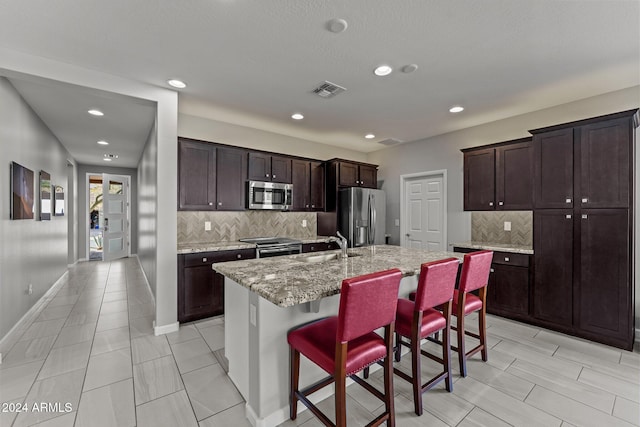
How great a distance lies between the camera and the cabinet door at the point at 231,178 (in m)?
3.93

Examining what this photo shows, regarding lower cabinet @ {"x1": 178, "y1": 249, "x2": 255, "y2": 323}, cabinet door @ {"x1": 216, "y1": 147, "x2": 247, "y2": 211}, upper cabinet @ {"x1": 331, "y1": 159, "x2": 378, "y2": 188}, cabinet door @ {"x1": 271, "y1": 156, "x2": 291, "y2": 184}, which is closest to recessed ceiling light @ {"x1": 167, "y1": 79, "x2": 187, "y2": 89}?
cabinet door @ {"x1": 216, "y1": 147, "x2": 247, "y2": 211}

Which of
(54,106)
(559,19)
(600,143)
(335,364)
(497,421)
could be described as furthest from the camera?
(54,106)

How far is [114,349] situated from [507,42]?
4.54 meters

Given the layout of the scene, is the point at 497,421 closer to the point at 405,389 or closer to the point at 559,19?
the point at 405,389

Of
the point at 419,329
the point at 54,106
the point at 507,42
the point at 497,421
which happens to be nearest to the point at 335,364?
the point at 419,329

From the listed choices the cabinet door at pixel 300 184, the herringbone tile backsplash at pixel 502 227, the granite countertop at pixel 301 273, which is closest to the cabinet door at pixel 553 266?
the herringbone tile backsplash at pixel 502 227

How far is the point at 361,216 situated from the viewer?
5.00 meters

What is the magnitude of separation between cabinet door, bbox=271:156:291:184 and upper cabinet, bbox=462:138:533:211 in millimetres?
2824

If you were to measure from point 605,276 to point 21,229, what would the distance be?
6.39 metres

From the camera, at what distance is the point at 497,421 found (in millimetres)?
1779

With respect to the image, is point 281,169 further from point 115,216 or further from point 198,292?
point 115,216

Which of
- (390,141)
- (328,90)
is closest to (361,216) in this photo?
(390,141)

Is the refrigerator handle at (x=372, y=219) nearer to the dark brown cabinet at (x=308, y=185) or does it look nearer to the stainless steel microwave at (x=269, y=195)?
the dark brown cabinet at (x=308, y=185)

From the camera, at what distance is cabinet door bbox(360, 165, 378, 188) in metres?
5.43
